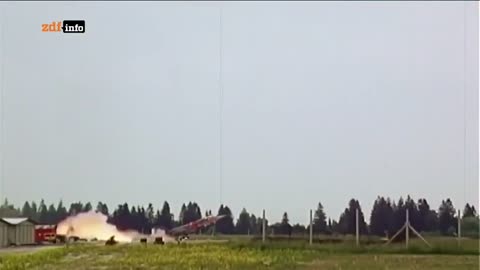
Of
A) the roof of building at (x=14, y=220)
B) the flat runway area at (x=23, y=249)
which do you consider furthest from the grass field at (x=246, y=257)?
the roof of building at (x=14, y=220)

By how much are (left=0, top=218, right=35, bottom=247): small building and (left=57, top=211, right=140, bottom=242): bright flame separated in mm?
177

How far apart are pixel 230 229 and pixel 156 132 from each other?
78 cm

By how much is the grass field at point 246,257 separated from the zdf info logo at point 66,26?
1.40m

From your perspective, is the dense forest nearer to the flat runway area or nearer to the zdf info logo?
the flat runway area

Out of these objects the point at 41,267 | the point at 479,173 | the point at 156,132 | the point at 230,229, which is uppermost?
the point at 156,132

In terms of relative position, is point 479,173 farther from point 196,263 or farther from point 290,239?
point 196,263

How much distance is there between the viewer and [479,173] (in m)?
3.88

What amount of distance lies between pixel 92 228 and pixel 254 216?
104cm

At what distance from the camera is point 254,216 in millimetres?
3969

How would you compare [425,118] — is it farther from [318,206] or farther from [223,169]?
[223,169]

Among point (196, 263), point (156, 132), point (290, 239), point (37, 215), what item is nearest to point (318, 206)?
point (290, 239)

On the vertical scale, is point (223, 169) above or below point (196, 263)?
above

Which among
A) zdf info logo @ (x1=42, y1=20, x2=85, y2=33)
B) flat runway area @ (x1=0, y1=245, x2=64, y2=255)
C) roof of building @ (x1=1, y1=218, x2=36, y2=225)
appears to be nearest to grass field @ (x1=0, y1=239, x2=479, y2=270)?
flat runway area @ (x1=0, y1=245, x2=64, y2=255)

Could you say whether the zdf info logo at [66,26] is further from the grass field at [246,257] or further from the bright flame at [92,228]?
the grass field at [246,257]
